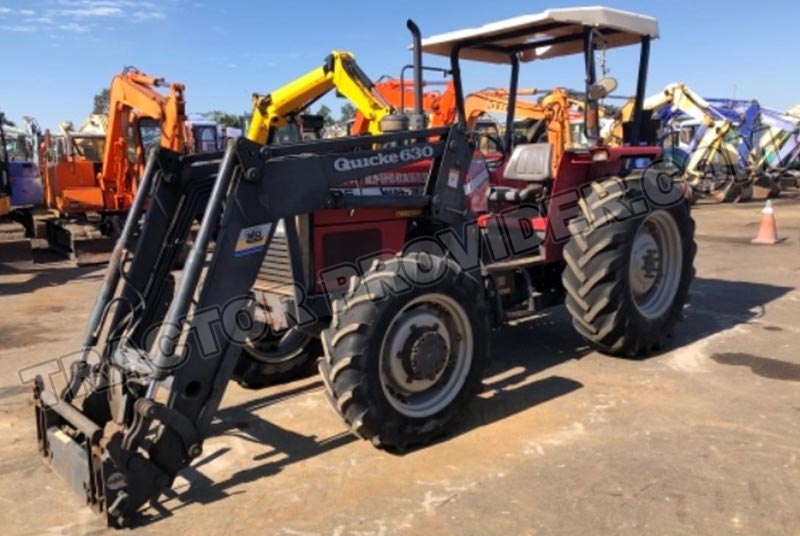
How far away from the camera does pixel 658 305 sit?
6.21m

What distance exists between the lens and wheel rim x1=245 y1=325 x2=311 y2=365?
529 cm

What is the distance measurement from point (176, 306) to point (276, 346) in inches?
71.2

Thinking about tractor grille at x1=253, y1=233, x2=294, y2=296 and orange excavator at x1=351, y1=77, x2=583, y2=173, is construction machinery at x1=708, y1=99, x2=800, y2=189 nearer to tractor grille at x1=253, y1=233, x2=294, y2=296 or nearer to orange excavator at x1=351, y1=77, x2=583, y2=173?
orange excavator at x1=351, y1=77, x2=583, y2=173

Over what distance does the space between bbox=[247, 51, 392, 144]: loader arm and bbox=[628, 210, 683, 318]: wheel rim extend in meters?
2.40

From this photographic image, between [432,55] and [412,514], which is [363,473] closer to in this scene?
[412,514]

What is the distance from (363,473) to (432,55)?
4.20 meters

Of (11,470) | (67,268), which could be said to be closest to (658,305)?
(11,470)

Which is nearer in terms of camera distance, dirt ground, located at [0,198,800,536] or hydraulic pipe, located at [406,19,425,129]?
dirt ground, located at [0,198,800,536]

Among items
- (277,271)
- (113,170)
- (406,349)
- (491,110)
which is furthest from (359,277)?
(113,170)

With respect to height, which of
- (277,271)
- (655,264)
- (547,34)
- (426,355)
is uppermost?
(547,34)

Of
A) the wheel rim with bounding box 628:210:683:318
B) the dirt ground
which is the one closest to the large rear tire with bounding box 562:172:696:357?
the wheel rim with bounding box 628:210:683:318

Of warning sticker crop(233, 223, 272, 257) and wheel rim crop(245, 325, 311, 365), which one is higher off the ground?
warning sticker crop(233, 223, 272, 257)

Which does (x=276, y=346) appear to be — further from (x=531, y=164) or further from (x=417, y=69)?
(x=531, y=164)

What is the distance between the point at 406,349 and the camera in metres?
4.24
